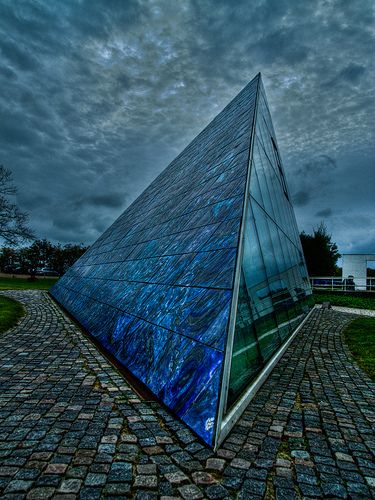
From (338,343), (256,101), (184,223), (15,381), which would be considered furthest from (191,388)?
(256,101)

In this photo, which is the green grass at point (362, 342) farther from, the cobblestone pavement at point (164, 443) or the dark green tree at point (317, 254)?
the dark green tree at point (317, 254)

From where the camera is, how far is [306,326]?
37.6 feet

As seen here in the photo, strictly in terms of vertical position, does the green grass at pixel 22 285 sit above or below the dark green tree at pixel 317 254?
below

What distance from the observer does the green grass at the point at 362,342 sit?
6.33 meters

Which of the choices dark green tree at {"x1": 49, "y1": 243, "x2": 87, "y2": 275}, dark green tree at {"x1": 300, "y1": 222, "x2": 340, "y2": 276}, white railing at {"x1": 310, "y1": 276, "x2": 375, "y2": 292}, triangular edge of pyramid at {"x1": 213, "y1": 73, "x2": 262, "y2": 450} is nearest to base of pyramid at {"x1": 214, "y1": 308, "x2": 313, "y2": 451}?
triangular edge of pyramid at {"x1": 213, "y1": 73, "x2": 262, "y2": 450}

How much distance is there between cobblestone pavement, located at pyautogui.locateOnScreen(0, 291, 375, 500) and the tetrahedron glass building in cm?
32

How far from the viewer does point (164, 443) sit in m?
3.00

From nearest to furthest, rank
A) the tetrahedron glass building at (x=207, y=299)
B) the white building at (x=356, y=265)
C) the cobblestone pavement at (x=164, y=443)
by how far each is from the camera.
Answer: the cobblestone pavement at (x=164, y=443) → the tetrahedron glass building at (x=207, y=299) → the white building at (x=356, y=265)

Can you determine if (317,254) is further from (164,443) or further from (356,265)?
(164,443)

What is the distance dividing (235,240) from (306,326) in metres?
8.32

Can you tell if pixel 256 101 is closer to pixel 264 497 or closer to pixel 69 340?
pixel 69 340

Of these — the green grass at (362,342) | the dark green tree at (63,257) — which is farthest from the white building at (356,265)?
the dark green tree at (63,257)

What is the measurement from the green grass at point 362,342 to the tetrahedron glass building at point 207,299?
1.69m

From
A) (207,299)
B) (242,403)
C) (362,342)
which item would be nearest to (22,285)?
(362,342)
